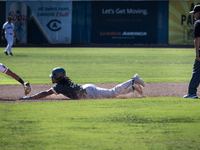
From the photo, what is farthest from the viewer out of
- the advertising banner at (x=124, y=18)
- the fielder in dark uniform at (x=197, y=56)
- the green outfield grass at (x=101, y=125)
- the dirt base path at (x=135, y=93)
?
the advertising banner at (x=124, y=18)

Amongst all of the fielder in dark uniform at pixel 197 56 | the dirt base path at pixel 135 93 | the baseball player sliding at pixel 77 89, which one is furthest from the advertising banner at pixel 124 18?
the fielder in dark uniform at pixel 197 56

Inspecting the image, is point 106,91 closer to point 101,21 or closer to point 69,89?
point 69,89

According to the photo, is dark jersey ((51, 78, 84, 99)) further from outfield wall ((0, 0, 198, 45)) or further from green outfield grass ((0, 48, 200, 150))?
outfield wall ((0, 0, 198, 45))

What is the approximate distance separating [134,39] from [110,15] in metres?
3.39

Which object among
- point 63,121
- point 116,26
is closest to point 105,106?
point 63,121

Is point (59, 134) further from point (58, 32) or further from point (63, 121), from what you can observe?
point (58, 32)

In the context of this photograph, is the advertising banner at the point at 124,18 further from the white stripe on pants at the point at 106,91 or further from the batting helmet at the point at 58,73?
the batting helmet at the point at 58,73

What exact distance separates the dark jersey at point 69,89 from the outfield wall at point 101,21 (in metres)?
25.5

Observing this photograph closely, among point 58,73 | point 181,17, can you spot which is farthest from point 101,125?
point 181,17

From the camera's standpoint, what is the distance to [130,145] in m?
4.04

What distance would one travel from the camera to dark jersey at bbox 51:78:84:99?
6.72 meters

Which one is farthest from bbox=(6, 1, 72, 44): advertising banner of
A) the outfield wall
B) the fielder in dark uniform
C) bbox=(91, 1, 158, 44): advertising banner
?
the fielder in dark uniform

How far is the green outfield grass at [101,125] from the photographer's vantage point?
410 centimetres

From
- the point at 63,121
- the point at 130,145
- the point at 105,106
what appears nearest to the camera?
the point at 130,145
